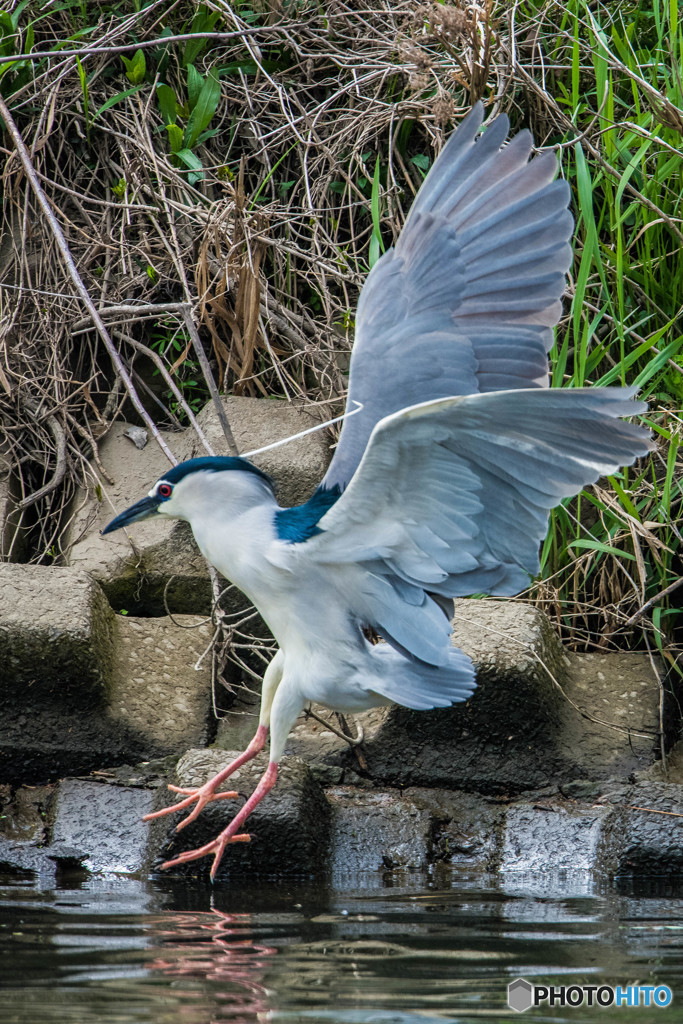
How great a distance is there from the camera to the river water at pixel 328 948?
1.71 meters

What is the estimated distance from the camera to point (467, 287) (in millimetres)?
2637

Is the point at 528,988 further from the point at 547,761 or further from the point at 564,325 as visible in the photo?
the point at 564,325

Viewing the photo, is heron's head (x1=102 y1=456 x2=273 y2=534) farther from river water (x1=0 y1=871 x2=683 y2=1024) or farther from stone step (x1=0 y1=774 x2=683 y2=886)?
river water (x1=0 y1=871 x2=683 y2=1024)

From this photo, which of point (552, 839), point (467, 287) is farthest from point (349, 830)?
point (467, 287)

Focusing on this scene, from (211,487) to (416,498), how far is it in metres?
0.55

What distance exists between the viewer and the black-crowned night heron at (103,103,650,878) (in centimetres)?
237

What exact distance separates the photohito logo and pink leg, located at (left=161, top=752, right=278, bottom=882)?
34.9 inches

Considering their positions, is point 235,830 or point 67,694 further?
point 67,694

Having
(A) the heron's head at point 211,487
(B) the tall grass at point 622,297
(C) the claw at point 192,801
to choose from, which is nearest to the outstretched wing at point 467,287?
(A) the heron's head at point 211,487

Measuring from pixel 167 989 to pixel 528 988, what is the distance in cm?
57

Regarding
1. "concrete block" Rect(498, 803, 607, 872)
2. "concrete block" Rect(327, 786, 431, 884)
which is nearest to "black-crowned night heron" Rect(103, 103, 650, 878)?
"concrete block" Rect(327, 786, 431, 884)

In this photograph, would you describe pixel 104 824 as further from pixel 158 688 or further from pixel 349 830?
pixel 349 830

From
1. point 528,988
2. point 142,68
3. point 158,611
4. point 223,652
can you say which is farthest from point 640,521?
point 142,68

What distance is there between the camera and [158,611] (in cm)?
376
